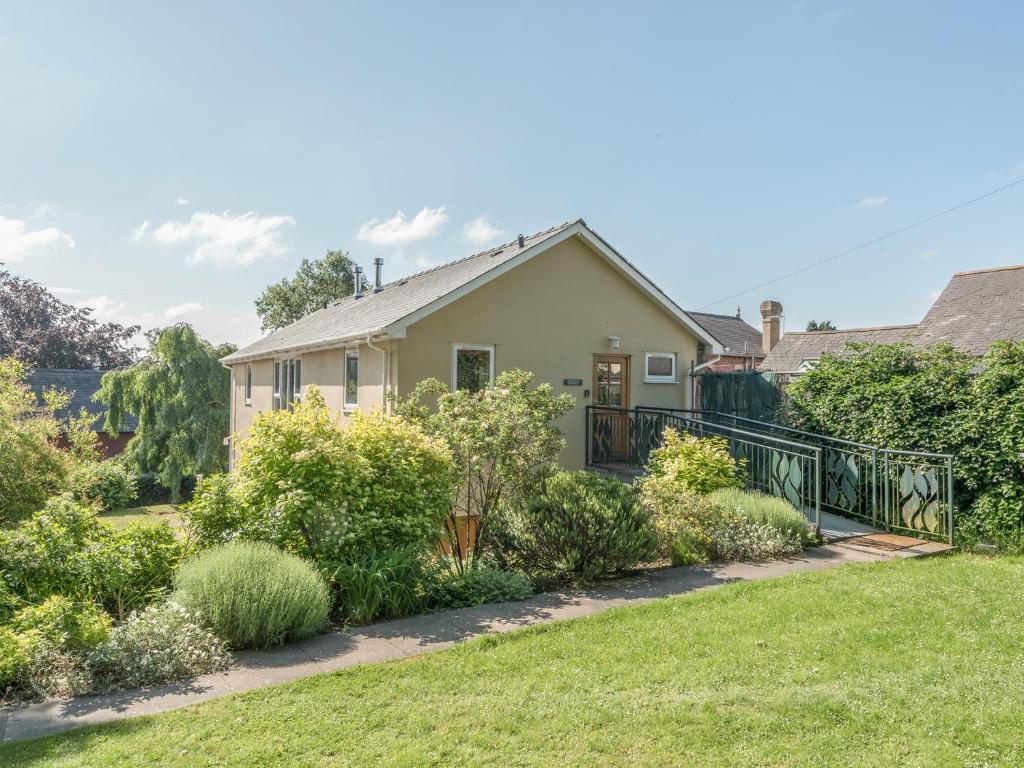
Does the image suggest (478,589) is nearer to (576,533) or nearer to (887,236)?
(576,533)

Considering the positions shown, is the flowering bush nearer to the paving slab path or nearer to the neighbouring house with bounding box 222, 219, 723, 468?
the paving slab path

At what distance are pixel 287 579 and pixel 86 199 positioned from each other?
1190 cm

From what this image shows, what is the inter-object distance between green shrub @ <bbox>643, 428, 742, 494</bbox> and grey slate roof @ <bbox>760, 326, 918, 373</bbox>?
16.6 metres

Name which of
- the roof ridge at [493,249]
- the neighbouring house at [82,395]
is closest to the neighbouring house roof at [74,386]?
the neighbouring house at [82,395]

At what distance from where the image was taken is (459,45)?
37.4ft

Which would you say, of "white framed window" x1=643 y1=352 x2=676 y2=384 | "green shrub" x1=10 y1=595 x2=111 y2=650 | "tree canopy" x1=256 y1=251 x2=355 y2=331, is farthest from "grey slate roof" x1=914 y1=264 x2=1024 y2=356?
"tree canopy" x1=256 y1=251 x2=355 y2=331

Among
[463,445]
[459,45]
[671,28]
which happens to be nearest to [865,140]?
[671,28]

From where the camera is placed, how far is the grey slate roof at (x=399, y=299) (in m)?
12.3

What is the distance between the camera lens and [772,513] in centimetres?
813

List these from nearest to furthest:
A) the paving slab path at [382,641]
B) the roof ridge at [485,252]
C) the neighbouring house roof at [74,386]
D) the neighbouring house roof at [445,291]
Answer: the paving slab path at [382,641]
the neighbouring house roof at [445,291]
the roof ridge at [485,252]
the neighbouring house roof at [74,386]

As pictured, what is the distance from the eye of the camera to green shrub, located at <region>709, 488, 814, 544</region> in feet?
26.6

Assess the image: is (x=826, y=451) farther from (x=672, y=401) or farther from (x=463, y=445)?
(x=463, y=445)

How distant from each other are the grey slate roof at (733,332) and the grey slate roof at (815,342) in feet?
34.4

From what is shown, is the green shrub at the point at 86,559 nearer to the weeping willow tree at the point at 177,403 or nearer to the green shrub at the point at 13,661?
the green shrub at the point at 13,661
